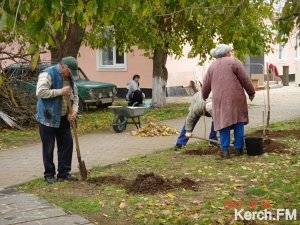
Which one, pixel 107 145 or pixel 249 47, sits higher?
pixel 249 47

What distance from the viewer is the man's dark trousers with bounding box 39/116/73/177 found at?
7.14 metres

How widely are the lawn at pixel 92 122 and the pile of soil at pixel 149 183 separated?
15.3 ft

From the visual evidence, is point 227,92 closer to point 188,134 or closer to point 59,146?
point 188,134

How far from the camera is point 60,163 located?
7.33 m

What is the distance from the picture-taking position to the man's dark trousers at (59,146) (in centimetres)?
714

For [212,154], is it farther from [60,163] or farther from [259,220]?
Result: [259,220]

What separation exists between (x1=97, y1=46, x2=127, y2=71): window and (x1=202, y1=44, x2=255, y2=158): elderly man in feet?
54.6

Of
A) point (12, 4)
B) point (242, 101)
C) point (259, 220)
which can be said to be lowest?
point (259, 220)

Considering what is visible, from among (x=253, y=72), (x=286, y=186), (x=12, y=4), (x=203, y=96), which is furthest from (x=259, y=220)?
(x=253, y=72)

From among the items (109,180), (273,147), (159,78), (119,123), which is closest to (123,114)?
(119,123)

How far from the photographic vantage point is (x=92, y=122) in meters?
15.0

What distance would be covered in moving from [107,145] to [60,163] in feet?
11.6

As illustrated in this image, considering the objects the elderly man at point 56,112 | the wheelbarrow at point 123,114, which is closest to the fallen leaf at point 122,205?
the elderly man at point 56,112

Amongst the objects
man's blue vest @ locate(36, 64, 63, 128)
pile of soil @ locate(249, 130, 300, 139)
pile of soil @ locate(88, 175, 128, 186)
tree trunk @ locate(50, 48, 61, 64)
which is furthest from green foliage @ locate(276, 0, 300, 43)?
tree trunk @ locate(50, 48, 61, 64)
